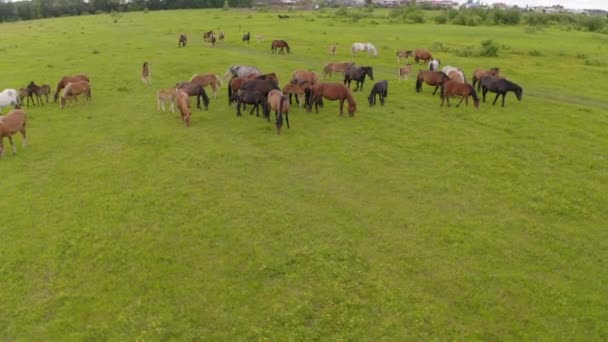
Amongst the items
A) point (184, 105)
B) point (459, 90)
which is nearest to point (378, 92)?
point (459, 90)

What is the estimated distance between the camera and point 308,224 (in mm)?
10445

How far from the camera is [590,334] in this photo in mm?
7410

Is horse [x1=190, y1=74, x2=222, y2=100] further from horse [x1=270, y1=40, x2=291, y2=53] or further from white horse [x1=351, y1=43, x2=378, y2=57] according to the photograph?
white horse [x1=351, y1=43, x2=378, y2=57]

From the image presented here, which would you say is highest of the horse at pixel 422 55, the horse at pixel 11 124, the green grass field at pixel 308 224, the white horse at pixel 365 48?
the white horse at pixel 365 48

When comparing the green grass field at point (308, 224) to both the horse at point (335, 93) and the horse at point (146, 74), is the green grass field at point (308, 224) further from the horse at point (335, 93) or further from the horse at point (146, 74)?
the horse at point (146, 74)

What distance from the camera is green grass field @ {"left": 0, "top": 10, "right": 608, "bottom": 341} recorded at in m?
7.65

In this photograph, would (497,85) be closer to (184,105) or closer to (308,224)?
(184,105)

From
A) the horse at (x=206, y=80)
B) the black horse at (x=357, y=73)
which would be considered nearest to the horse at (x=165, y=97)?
the horse at (x=206, y=80)

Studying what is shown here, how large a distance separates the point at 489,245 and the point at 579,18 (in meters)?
80.5

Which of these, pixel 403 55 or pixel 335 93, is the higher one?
pixel 403 55

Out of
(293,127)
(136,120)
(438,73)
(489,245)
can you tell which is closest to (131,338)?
(489,245)

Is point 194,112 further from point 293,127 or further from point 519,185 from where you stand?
point 519,185

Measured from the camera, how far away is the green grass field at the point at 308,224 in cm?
765

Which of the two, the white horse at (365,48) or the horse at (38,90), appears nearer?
the horse at (38,90)
